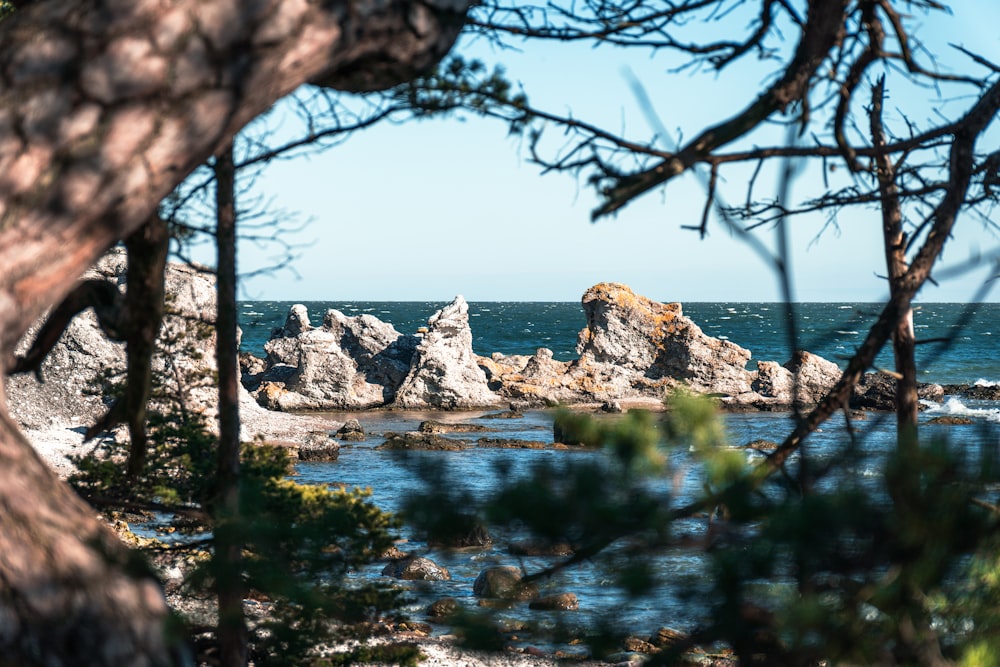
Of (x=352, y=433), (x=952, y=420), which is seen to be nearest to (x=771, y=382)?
(x=952, y=420)

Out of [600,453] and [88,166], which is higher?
[88,166]

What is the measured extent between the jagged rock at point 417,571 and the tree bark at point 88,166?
10.8 m

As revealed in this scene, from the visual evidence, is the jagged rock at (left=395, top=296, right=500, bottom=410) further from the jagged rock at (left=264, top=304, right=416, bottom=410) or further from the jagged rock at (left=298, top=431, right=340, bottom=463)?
the jagged rock at (left=298, top=431, right=340, bottom=463)

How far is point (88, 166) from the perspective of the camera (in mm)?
2447

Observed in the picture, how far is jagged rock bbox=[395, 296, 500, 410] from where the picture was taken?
35.0 m

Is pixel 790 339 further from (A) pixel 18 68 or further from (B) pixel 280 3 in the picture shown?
(A) pixel 18 68

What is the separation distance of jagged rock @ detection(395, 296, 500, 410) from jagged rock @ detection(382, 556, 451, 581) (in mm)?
21209

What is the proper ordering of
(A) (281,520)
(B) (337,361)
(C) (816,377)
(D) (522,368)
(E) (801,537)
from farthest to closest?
1. (D) (522,368)
2. (C) (816,377)
3. (B) (337,361)
4. (A) (281,520)
5. (E) (801,537)

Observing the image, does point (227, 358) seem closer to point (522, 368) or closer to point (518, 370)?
point (518, 370)

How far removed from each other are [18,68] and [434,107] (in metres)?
2.61

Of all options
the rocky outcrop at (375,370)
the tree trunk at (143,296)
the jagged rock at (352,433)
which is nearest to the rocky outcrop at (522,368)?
the rocky outcrop at (375,370)

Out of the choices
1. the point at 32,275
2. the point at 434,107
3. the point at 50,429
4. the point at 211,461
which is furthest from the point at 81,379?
the point at 32,275

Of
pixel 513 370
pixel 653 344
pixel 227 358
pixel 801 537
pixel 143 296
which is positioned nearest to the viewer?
pixel 801 537

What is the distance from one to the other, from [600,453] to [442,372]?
32642 mm
